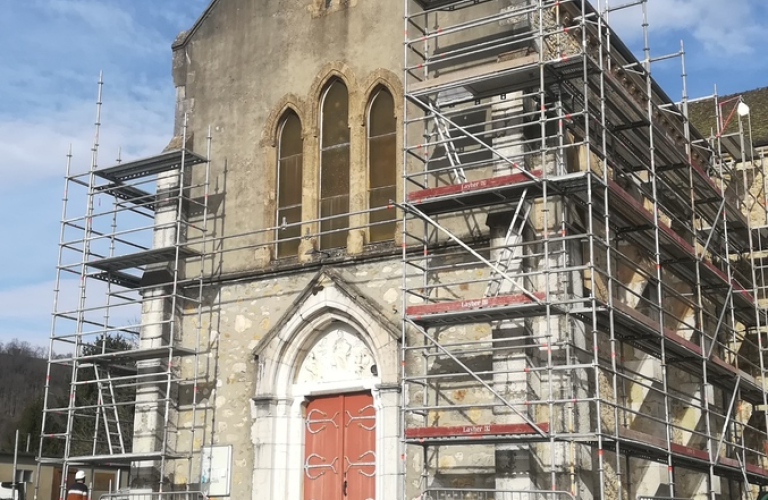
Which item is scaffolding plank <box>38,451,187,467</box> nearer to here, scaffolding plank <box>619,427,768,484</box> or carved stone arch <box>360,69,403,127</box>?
carved stone arch <box>360,69,403,127</box>

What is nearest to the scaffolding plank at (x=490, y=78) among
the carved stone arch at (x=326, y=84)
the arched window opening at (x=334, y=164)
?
the carved stone arch at (x=326, y=84)

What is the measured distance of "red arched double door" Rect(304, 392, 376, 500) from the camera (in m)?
14.7

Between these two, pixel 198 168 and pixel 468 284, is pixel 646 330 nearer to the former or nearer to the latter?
pixel 468 284

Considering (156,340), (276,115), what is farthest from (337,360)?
(276,115)

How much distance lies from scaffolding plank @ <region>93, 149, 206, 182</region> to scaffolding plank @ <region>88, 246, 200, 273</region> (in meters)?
1.46

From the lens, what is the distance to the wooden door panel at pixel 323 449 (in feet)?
49.1

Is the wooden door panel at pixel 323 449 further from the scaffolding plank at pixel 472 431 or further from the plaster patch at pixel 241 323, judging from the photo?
the scaffolding plank at pixel 472 431

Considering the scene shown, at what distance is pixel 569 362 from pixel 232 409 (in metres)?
5.65

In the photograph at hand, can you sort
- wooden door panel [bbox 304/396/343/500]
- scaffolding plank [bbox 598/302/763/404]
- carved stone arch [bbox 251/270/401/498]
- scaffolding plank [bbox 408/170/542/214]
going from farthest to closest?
wooden door panel [bbox 304/396/343/500] < carved stone arch [bbox 251/270/401/498] < scaffolding plank [bbox 598/302/763/404] < scaffolding plank [bbox 408/170/542/214]

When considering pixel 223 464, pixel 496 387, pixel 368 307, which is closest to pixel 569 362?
pixel 496 387

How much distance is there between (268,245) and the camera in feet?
53.1

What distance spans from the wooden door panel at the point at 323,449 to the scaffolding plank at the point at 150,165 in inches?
177

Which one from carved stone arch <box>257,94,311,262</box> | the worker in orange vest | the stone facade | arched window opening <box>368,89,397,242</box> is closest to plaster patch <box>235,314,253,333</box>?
the stone facade

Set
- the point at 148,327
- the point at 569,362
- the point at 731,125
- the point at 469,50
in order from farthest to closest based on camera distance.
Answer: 1. the point at 731,125
2. the point at 148,327
3. the point at 469,50
4. the point at 569,362
